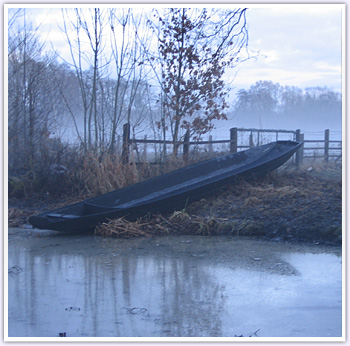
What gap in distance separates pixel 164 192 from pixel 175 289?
434 cm

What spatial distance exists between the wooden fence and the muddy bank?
2950 millimetres

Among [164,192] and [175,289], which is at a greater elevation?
[164,192]

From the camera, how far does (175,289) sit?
4301mm

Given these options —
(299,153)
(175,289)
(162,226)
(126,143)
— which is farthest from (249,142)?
(175,289)

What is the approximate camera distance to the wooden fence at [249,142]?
1091 cm

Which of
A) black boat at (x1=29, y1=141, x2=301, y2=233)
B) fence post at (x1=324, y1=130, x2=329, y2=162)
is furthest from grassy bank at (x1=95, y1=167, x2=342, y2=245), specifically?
fence post at (x1=324, y1=130, x2=329, y2=162)

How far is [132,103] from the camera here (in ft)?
38.4

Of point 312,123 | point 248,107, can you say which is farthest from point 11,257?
point 312,123

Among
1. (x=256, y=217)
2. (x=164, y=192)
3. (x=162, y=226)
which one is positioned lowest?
(x=162, y=226)

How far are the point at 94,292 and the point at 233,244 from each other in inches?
96.1

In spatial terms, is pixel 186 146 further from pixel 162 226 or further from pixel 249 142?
pixel 162 226

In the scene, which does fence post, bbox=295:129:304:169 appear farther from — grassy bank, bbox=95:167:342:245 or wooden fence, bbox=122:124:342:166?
grassy bank, bbox=95:167:342:245

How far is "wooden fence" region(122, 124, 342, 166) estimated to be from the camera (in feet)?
35.8

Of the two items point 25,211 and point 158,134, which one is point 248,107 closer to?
point 158,134
